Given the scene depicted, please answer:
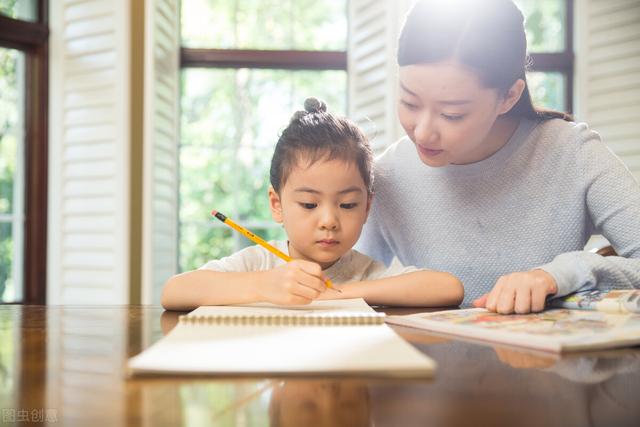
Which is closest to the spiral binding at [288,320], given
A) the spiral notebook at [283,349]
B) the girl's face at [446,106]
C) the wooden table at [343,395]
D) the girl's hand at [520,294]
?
the spiral notebook at [283,349]

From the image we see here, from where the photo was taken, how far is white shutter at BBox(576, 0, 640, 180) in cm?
312

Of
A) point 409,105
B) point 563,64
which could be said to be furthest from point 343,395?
point 563,64

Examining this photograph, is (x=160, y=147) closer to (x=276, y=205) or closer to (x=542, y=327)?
(x=276, y=205)

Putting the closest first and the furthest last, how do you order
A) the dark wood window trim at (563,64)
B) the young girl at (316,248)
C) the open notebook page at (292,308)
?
the open notebook page at (292,308) → the young girl at (316,248) → the dark wood window trim at (563,64)

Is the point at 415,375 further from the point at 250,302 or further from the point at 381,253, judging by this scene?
the point at 381,253

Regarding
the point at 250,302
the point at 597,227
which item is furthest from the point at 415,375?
the point at 597,227

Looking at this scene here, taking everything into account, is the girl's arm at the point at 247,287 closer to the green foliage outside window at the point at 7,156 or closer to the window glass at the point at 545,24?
the green foliage outside window at the point at 7,156

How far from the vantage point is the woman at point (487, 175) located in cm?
126

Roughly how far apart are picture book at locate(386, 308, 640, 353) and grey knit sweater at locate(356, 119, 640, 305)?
486 millimetres

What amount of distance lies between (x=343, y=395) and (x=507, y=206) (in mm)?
1130

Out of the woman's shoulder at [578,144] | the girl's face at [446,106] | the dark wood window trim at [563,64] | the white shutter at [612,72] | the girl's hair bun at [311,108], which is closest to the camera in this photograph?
the girl's face at [446,106]

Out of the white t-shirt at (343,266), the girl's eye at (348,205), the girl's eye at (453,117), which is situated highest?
the girl's eye at (453,117)

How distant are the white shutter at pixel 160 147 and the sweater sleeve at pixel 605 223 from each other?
2.09 m

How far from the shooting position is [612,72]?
319 centimetres
